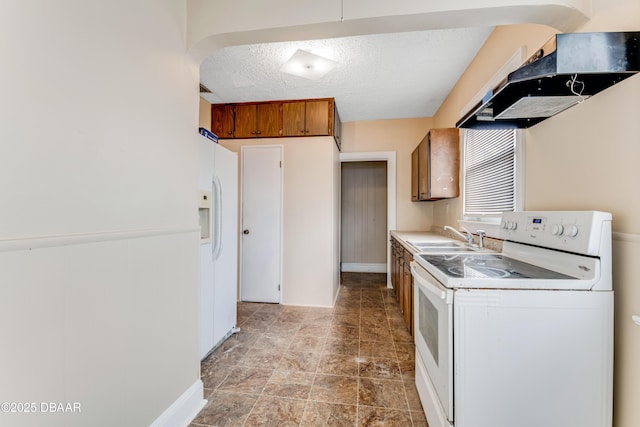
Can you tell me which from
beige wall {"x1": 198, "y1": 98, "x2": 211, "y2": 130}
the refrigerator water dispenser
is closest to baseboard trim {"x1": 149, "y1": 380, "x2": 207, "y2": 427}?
the refrigerator water dispenser

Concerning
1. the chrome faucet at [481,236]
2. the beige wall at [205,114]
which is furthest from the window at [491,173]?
the beige wall at [205,114]

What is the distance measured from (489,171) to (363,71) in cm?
161

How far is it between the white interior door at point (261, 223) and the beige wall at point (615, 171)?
2873 millimetres

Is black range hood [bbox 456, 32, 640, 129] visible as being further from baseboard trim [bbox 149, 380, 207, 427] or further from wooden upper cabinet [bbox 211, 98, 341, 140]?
wooden upper cabinet [bbox 211, 98, 341, 140]

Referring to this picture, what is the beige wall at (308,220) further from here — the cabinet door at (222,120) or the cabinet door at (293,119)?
the cabinet door at (222,120)

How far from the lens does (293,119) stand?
3.63 m

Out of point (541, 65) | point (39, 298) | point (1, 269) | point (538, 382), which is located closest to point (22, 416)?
point (39, 298)

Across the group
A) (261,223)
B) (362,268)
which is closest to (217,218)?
(261,223)

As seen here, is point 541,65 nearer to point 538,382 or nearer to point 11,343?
point 538,382

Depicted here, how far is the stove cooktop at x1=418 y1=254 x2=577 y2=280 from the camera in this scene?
1.23m

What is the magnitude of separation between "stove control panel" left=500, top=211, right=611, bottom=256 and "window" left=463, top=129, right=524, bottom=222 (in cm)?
37

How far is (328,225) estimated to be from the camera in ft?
11.9

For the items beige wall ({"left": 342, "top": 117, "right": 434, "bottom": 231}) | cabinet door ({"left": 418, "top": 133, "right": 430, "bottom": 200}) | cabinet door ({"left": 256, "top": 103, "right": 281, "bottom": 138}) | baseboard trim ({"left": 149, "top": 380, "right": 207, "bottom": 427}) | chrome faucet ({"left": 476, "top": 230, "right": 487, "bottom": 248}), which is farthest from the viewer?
beige wall ({"left": 342, "top": 117, "right": 434, "bottom": 231})

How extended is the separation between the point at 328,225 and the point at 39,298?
2938 mm
